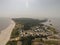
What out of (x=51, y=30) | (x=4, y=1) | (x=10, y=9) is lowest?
(x=51, y=30)

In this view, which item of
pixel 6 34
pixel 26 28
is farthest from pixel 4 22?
pixel 26 28

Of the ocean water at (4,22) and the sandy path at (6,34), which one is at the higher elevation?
the ocean water at (4,22)

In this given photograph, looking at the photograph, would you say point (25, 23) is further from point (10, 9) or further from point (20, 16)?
point (10, 9)

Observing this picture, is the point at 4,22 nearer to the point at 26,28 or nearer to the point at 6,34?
the point at 6,34

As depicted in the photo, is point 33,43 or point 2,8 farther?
point 2,8

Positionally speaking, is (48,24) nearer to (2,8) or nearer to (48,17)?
(48,17)

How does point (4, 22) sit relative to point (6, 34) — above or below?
above

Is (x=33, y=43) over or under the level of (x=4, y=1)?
under

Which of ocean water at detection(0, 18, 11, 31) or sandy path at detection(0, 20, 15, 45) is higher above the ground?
ocean water at detection(0, 18, 11, 31)

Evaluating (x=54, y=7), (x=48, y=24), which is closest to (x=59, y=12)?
(x=54, y=7)
